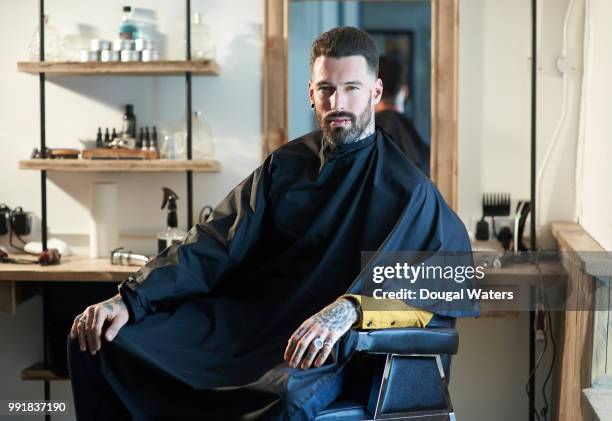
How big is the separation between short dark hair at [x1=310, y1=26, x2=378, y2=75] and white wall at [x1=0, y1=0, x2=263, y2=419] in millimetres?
1157

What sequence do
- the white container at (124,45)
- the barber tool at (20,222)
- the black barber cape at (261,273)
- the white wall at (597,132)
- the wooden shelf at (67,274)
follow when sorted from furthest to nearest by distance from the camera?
1. the barber tool at (20,222)
2. the white container at (124,45)
3. the wooden shelf at (67,274)
4. the white wall at (597,132)
5. the black barber cape at (261,273)

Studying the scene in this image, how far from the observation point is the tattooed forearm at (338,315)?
228 centimetres

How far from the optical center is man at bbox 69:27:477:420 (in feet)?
7.62

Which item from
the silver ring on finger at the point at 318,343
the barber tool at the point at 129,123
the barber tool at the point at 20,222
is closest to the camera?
the silver ring on finger at the point at 318,343

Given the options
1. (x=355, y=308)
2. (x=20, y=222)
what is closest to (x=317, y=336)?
(x=355, y=308)

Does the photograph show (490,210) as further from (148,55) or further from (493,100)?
(148,55)

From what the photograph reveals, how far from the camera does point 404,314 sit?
2.37 m

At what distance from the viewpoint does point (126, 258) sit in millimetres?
3611

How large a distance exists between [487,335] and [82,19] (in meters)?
2.13

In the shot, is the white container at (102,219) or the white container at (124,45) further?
the white container at (102,219)

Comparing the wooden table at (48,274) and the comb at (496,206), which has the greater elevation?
the comb at (496,206)

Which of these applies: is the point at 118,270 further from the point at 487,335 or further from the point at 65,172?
the point at 487,335

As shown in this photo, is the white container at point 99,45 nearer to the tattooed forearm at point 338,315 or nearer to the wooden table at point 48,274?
the wooden table at point 48,274

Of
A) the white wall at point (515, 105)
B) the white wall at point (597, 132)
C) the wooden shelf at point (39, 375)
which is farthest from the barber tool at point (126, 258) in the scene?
the white wall at point (597, 132)
